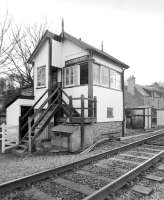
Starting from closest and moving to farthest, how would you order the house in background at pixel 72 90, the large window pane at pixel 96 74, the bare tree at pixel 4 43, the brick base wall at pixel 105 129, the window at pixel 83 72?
1. the house in background at pixel 72 90
2. the brick base wall at pixel 105 129
3. the large window pane at pixel 96 74
4. the window at pixel 83 72
5. the bare tree at pixel 4 43

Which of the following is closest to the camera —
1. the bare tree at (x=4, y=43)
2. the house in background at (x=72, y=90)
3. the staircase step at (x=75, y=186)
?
the staircase step at (x=75, y=186)

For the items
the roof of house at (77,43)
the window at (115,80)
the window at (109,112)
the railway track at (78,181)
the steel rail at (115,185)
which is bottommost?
the railway track at (78,181)

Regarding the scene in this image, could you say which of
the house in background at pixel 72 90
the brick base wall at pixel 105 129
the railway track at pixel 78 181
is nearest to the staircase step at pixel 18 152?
the house in background at pixel 72 90

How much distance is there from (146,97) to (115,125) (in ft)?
98.3

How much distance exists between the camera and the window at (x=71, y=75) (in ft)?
38.0

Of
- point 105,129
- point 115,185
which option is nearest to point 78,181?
point 115,185

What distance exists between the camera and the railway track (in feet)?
12.6

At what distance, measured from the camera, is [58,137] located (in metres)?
9.25

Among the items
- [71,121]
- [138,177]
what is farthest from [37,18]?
[138,177]

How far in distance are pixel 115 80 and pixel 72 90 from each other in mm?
3984

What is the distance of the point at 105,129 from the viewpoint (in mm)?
12039

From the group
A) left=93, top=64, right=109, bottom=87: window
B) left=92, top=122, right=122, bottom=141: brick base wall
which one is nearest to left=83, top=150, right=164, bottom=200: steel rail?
left=92, top=122, right=122, bottom=141: brick base wall

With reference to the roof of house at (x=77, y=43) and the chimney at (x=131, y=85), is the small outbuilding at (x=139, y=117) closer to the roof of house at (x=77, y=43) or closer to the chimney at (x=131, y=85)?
the roof of house at (x=77, y=43)

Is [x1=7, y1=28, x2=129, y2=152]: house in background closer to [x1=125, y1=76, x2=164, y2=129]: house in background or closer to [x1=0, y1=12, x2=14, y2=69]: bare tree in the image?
[x1=0, y1=12, x2=14, y2=69]: bare tree
